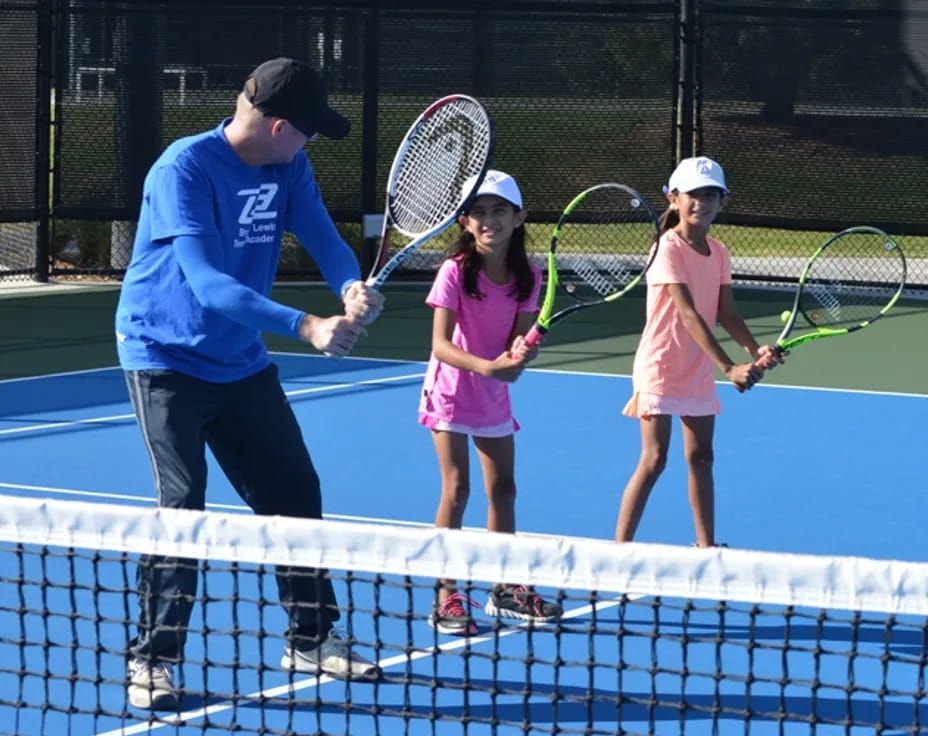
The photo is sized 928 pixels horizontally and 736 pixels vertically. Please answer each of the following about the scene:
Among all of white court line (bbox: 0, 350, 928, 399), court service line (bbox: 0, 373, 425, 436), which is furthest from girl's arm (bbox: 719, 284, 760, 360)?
white court line (bbox: 0, 350, 928, 399)

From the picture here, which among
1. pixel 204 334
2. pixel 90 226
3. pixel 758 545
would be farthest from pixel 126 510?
pixel 90 226

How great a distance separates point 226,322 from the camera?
5.20 m

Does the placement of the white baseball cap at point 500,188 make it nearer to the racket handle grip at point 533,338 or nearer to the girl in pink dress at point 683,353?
the racket handle grip at point 533,338

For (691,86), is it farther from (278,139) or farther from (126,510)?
(126,510)

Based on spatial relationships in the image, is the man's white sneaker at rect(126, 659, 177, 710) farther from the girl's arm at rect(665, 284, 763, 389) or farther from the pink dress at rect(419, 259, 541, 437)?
the girl's arm at rect(665, 284, 763, 389)

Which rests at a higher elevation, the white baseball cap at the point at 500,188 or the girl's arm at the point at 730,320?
the white baseball cap at the point at 500,188

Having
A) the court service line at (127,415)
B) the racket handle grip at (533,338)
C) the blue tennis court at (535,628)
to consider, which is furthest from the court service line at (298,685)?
the court service line at (127,415)

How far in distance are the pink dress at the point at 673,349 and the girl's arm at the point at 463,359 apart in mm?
720

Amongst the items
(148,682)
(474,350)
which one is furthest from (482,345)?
(148,682)

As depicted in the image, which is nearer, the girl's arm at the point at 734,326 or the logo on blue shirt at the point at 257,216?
the logo on blue shirt at the point at 257,216

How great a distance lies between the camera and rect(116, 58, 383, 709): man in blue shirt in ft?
16.4

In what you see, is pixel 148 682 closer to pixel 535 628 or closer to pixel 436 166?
pixel 535 628

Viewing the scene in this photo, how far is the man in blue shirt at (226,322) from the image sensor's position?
4.98 meters

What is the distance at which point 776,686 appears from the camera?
560 centimetres
